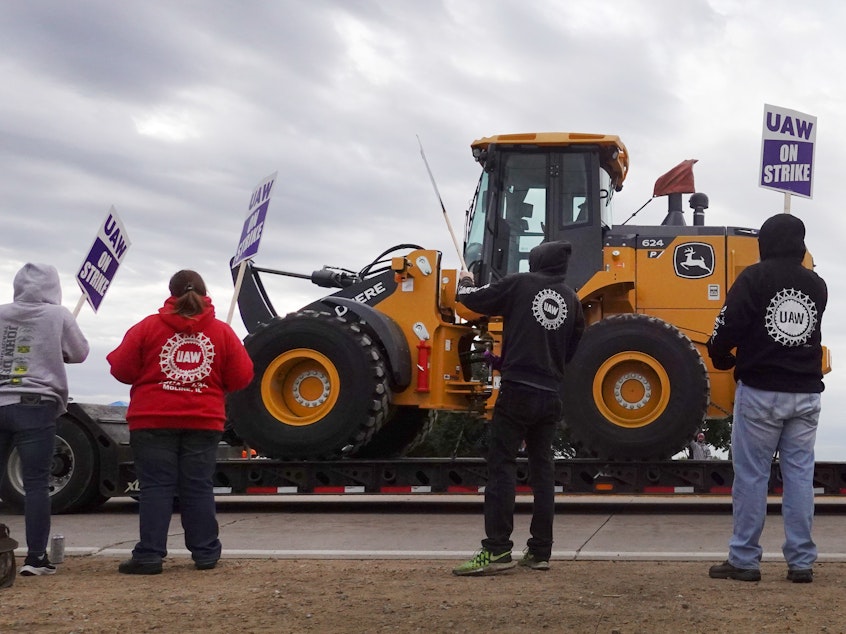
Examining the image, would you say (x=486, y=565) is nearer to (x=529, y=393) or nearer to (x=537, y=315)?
(x=529, y=393)

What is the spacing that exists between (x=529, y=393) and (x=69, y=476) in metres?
5.69

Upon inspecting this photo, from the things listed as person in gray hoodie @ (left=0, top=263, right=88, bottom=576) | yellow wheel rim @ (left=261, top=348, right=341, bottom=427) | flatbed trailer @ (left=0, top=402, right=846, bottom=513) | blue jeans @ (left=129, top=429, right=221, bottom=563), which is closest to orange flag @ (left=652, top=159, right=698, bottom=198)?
flatbed trailer @ (left=0, top=402, right=846, bottom=513)

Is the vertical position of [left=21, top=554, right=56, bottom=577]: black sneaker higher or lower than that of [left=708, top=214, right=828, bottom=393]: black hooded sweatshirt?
lower

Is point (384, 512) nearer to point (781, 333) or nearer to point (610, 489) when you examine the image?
→ point (610, 489)

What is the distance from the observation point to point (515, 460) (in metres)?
6.27

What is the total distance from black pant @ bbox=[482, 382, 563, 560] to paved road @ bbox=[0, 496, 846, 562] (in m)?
0.61

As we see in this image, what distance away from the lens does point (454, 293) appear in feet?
35.3

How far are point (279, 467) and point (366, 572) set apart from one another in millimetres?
4625

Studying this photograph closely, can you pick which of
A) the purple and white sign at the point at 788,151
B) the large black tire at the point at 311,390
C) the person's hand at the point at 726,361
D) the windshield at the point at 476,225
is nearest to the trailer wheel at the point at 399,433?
the large black tire at the point at 311,390

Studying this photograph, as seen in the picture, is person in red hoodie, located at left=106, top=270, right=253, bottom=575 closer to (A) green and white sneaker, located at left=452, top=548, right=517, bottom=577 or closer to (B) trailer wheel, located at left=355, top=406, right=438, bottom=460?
(A) green and white sneaker, located at left=452, top=548, right=517, bottom=577

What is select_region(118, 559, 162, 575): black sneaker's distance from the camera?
6.21m

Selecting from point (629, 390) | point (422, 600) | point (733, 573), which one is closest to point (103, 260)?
point (629, 390)

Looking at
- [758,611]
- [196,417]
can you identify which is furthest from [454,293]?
[758,611]

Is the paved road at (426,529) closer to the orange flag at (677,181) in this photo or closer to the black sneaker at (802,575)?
the black sneaker at (802,575)
